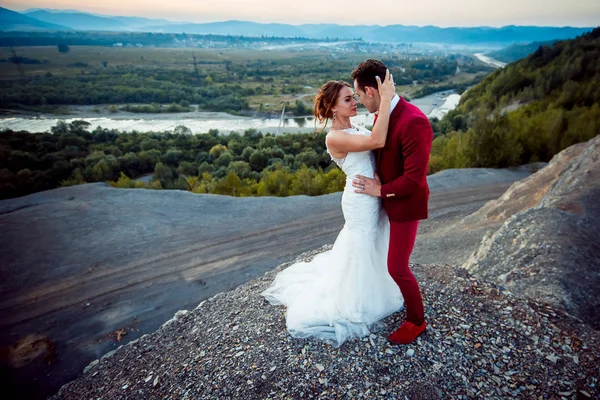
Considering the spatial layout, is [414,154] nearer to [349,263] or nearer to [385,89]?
[385,89]

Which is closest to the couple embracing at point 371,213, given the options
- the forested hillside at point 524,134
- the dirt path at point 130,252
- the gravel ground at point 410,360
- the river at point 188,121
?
the gravel ground at point 410,360

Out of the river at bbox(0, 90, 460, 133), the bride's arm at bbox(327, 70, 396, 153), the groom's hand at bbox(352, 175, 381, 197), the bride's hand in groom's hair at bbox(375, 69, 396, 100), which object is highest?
the bride's hand in groom's hair at bbox(375, 69, 396, 100)

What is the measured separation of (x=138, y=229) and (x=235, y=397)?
1249 centimetres

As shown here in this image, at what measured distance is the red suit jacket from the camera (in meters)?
3.32

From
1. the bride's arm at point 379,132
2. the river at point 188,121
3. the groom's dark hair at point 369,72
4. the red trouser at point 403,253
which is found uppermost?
the groom's dark hair at point 369,72

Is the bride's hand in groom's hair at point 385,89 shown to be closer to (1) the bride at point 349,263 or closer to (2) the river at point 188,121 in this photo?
(1) the bride at point 349,263

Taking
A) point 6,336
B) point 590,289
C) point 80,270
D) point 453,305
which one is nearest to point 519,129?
point 590,289

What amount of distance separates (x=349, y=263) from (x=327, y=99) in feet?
7.40

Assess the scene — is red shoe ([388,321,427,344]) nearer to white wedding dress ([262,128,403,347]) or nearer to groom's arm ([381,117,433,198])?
white wedding dress ([262,128,403,347])

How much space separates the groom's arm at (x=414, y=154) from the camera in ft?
10.8

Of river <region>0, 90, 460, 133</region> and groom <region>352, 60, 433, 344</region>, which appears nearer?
groom <region>352, 60, 433, 344</region>

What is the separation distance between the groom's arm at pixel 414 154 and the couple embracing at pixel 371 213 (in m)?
0.01

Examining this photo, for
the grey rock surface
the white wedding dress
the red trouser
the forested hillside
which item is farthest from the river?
the red trouser

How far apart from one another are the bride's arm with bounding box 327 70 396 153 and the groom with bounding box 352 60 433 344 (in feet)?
0.46
